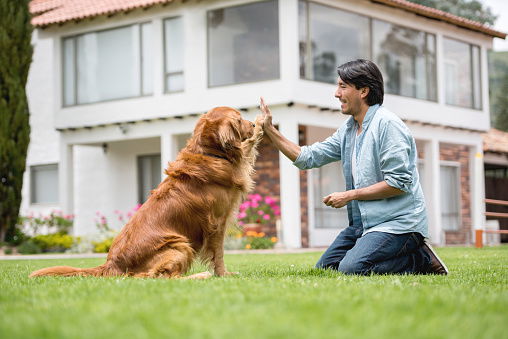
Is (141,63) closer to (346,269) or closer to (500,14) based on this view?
(346,269)

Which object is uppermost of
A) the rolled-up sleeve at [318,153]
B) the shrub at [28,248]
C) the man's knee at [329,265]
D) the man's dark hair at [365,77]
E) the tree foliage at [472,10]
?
the tree foliage at [472,10]

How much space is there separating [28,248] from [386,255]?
12.3 metres

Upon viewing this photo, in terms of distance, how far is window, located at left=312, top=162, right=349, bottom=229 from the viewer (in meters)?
18.9

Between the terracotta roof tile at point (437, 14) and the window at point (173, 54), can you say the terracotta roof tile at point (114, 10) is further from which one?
the window at point (173, 54)

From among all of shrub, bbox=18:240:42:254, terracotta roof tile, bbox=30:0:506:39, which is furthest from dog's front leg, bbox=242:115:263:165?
shrub, bbox=18:240:42:254

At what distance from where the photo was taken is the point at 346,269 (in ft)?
19.8

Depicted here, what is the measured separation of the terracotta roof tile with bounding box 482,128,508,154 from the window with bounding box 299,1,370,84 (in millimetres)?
6540

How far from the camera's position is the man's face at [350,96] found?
6.38 metres

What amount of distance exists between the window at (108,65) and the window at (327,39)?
4.29 metres

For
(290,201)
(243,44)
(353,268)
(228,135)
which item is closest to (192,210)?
(228,135)

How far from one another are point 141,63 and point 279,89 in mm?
4458

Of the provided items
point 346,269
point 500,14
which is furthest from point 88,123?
point 500,14

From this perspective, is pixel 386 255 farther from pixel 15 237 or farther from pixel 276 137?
pixel 15 237

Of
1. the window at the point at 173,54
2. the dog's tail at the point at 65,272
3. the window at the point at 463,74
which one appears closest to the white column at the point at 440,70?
the window at the point at 463,74
